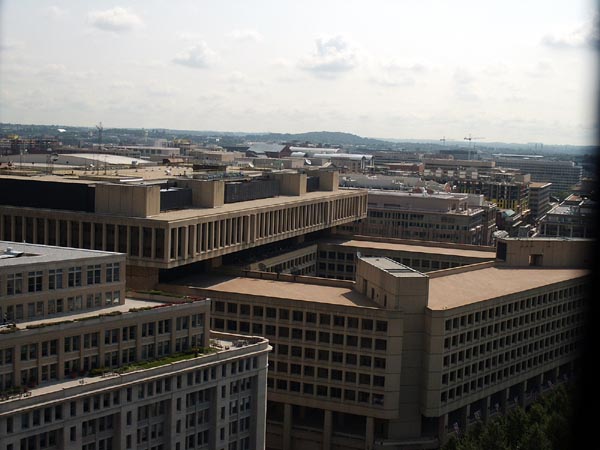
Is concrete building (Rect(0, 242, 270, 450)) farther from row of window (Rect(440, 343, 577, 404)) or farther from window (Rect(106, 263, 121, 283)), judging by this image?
row of window (Rect(440, 343, 577, 404))

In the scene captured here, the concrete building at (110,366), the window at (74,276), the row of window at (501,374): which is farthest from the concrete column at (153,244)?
the row of window at (501,374)

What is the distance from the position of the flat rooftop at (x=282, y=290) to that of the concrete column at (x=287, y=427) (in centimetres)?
519

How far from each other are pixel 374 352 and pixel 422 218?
4814cm

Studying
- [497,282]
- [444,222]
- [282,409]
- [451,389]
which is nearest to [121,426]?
[282,409]

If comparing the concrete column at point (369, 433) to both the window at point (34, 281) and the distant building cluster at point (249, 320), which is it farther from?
the window at point (34, 281)

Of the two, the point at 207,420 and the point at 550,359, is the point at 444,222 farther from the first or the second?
the point at 207,420

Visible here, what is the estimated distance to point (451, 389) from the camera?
4416 cm

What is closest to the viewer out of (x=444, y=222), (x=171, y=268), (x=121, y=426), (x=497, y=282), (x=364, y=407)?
(x=121, y=426)

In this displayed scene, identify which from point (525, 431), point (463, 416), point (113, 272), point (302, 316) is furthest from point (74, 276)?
point (463, 416)

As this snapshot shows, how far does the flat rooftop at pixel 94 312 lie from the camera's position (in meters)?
30.2

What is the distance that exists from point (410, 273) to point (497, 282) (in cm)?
959

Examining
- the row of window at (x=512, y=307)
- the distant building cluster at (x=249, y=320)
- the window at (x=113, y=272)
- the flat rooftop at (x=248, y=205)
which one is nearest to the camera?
the distant building cluster at (x=249, y=320)

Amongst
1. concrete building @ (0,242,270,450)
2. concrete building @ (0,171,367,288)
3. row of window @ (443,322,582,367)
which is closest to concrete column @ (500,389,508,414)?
row of window @ (443,322,582,367)

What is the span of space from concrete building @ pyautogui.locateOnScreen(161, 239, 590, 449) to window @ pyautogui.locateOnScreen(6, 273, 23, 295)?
15544 millimetres
